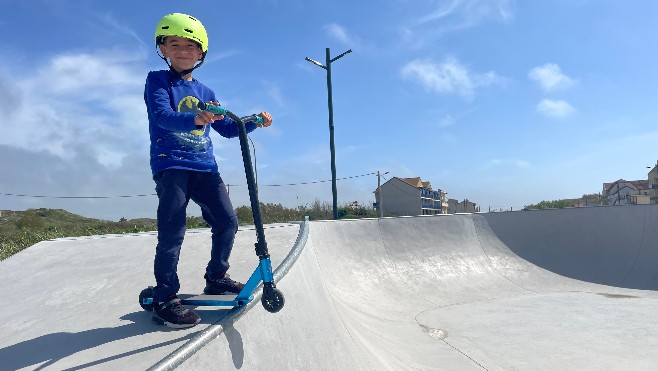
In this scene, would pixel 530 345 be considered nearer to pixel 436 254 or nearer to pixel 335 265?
pixel 335 265

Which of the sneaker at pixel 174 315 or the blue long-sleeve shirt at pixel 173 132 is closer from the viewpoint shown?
the sneaker at pixel 174 315

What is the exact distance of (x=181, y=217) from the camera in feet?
9.05

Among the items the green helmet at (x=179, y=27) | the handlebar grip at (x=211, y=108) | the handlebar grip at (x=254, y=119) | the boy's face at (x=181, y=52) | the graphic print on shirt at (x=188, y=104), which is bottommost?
the handlebar grip at (x=211, y=108)

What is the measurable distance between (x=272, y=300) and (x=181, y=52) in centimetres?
170

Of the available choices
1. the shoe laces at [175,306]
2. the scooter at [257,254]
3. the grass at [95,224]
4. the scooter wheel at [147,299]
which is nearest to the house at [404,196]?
the grass at [95,224]

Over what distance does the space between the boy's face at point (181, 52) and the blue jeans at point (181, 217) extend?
73 centimetres

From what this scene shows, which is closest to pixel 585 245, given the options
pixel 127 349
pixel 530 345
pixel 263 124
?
pixel 530 345

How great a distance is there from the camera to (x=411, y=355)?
16.5 feet

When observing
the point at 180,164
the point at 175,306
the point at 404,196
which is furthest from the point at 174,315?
the point at 404,196

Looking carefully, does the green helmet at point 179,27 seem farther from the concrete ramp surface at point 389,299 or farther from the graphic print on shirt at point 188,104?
the concrete ramp surface at point 389,299

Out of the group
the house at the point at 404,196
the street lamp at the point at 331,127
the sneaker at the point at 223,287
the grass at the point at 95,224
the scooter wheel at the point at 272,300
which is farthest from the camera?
the house at the point at 404,196

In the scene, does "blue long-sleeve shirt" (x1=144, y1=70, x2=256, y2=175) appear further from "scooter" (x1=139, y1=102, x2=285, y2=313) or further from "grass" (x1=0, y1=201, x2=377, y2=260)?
"grass" (x1=0, y1=201, x2=377, y2=260)

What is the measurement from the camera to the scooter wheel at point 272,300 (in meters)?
2.47

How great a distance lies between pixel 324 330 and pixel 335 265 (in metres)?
4.10
